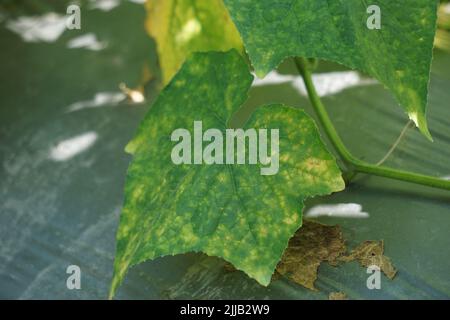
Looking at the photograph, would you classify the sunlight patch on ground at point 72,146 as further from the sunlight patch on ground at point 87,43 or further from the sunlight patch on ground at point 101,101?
the sunlight patch on ground at point 87,43

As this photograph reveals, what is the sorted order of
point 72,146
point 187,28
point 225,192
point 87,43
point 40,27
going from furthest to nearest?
point 40,27, point 87,43, point 72,146, point 187,28, point 225,192

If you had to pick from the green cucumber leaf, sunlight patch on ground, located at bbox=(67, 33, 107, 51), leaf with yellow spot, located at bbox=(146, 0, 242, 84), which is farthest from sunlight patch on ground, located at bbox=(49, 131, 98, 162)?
the green cucumber leaf

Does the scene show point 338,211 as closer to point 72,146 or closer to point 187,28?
point 187,28

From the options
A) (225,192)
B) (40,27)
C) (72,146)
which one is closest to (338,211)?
(225,192)

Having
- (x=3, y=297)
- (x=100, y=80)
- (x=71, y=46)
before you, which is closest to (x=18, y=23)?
(x=71, y=46)

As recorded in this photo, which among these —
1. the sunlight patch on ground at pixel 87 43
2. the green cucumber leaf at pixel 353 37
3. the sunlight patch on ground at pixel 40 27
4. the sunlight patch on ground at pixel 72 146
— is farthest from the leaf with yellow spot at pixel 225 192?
the sunlight patch on ground at pixel 40 27

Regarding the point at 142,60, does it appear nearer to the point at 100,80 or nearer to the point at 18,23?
the point at 100,80
